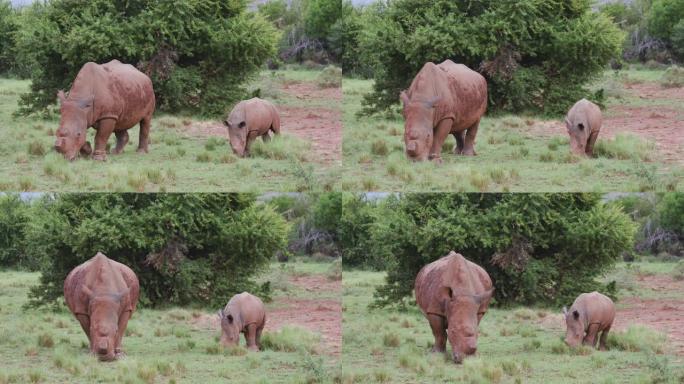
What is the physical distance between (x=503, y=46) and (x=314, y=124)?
4.81m

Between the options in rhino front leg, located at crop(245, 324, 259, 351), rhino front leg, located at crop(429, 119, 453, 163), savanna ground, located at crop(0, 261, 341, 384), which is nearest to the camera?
savanna ground, located at crop(0, 261, 341, 384)

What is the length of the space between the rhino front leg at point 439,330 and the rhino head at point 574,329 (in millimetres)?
3402

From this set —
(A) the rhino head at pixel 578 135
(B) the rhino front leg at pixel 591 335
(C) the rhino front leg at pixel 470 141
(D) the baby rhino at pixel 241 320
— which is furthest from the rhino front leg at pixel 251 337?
(A) the rhino head at pixel 578 135

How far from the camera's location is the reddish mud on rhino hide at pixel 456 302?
25.2 m

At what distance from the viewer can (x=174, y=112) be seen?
1335 inches

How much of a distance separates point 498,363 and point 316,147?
757 cm

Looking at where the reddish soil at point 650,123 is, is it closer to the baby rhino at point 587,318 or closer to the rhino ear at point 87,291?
the baby rhino at point 587,318

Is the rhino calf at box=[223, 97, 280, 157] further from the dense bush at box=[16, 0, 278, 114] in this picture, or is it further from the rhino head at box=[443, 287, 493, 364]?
the rhino head at box=[443, 287, 493, 364]

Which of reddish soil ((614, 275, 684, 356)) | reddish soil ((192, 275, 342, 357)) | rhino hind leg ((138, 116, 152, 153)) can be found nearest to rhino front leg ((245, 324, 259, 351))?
reddish soil ((192, 275, 342, 357))

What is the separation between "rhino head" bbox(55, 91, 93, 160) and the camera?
27281 mm

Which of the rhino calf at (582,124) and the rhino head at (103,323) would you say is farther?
the rhino calf at (582,124)

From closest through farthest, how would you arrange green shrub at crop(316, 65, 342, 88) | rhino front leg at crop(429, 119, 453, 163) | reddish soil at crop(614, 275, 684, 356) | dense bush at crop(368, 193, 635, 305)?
rhino front leg at crop(429, 119, 453, 163)
reddish soil at crop(614, 275, 684, 356)
dense bush at crop(368, 193, 635, 305)
green shrub at crop(316, 65, 342, 88)

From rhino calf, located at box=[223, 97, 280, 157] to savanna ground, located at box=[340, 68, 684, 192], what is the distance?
1.80 meters

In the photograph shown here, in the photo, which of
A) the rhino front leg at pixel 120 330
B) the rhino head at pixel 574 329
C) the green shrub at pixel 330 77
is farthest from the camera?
the green shrub at pixel 330 77
